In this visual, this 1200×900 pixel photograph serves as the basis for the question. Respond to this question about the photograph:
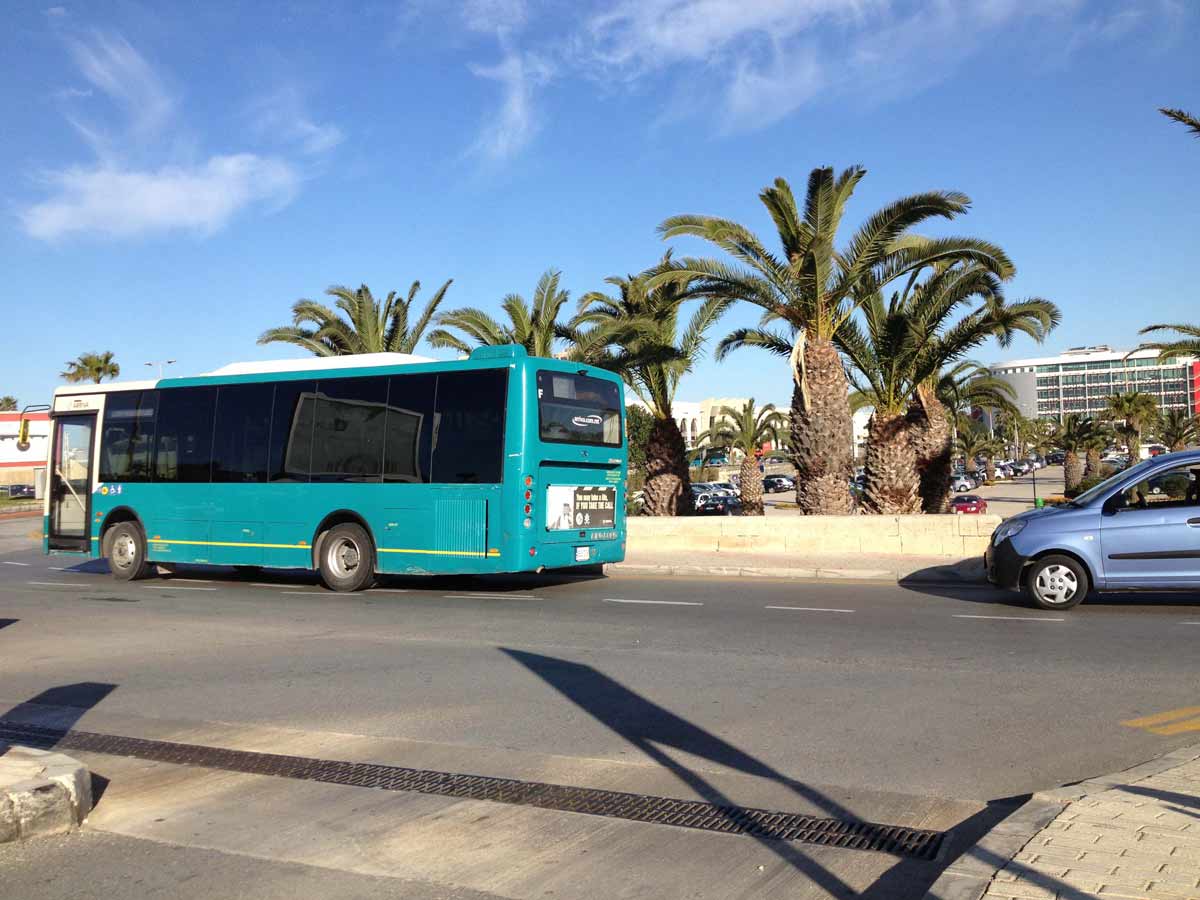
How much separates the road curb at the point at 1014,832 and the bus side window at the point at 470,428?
404 inches

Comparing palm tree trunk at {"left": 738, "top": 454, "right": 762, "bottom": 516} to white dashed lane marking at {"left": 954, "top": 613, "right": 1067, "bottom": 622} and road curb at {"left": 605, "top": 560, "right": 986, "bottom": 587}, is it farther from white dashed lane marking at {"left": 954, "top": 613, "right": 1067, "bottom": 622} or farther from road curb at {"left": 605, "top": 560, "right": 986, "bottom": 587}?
white dashed lane marking at {"left": 954, "top": 613, "right": 1067, "bottom": 622}

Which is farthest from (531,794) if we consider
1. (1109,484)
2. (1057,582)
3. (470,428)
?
(470,428)

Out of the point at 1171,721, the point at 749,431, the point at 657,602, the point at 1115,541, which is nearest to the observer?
the point at 1171,721

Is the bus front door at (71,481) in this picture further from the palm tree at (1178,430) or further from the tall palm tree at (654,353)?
the palm tree at (1178,430)

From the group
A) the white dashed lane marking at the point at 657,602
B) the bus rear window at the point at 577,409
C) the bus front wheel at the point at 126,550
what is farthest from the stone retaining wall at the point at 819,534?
the bus front wheel at the point at 126,550

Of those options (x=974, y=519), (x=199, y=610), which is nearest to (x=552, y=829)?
(x=199, y=610)

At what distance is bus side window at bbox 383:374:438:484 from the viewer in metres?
15.8

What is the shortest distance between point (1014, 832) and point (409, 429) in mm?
12305

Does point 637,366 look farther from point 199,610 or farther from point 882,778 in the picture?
point 882,778

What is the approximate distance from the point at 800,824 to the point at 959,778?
1.21 metres

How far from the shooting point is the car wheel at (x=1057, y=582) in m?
12.7

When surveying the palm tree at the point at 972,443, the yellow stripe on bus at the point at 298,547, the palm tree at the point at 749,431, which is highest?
the palm tree at the point at 972,443

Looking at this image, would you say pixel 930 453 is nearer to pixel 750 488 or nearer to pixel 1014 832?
pixel 750 488

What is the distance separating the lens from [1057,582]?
12734 millimetres
